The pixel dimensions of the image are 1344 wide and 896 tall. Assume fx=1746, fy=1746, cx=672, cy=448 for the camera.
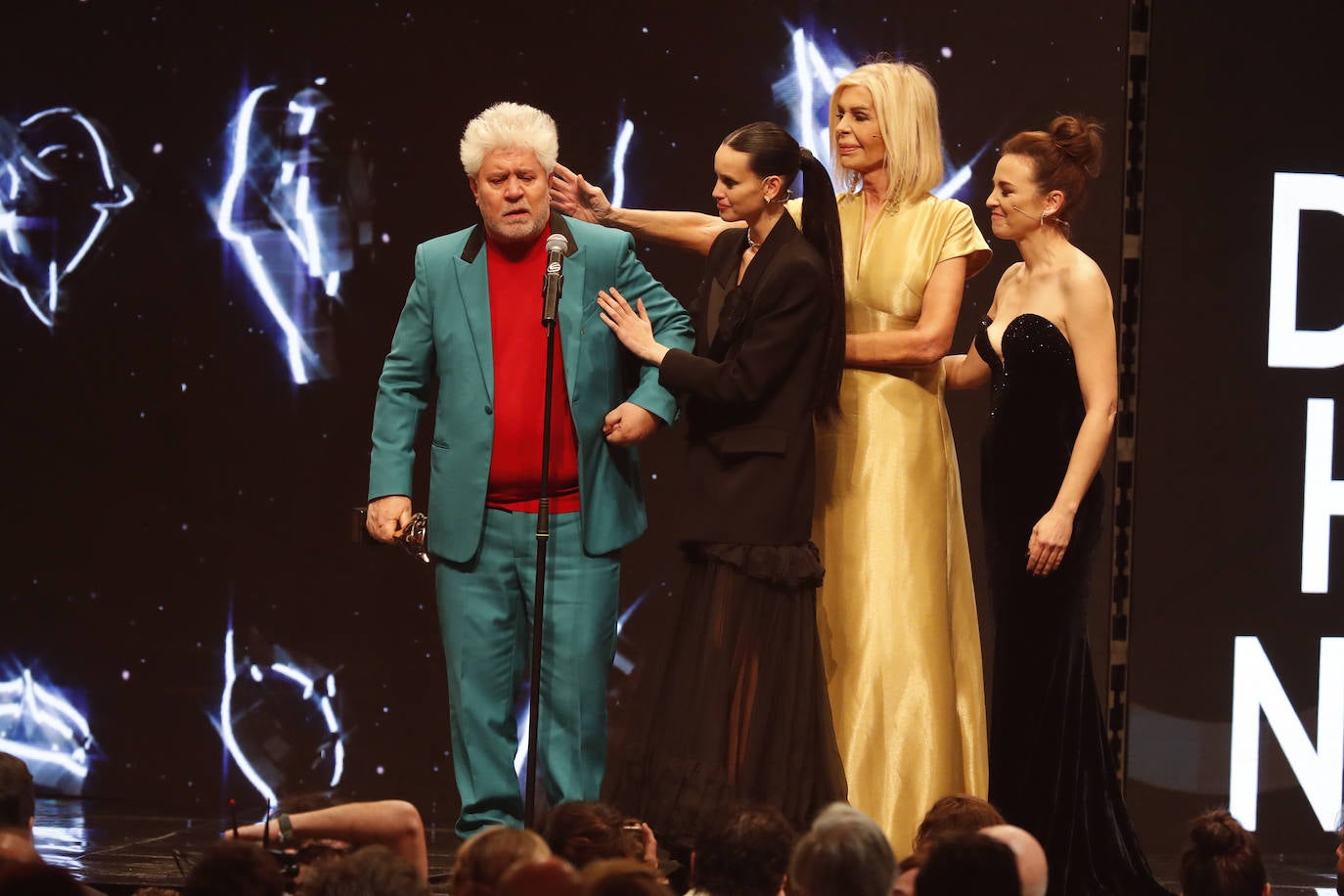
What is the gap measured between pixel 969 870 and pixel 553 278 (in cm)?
191

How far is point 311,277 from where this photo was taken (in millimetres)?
5832

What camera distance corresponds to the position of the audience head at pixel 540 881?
2.33m

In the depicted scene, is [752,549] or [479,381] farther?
[479,381]

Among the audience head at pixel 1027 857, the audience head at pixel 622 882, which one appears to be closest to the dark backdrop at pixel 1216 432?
the audience head at pixel 1027 857

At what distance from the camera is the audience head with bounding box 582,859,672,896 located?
2404 millimetres

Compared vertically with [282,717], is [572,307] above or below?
above

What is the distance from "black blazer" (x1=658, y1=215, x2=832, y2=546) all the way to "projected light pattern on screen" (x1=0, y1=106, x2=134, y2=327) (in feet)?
8.82

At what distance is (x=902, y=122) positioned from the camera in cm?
439

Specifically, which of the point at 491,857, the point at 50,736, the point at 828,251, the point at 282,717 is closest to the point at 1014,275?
the point at 828,251

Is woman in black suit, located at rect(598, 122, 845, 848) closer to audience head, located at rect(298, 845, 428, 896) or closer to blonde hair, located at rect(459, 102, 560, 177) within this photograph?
blonde hair, located at rect(459, 102, 560, 177)

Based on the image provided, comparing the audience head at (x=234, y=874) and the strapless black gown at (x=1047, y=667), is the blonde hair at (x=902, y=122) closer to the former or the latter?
the strapless black gown at (x=1047, y=667)

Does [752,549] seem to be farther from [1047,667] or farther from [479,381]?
[1047,667]

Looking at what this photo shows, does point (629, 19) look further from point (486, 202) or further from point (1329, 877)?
point (1329, 877)

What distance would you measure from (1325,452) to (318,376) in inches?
132
